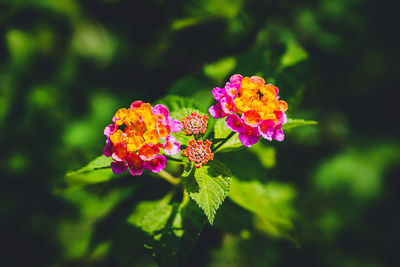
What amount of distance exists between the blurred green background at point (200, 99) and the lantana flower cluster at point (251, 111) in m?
0.78

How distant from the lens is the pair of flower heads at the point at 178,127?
0.90 meters

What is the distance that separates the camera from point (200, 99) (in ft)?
5.88

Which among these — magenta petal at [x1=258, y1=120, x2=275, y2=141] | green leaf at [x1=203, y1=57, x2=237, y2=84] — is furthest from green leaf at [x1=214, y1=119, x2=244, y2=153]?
green leaf at [x1=203, y1=57, x2=237, y2=84]

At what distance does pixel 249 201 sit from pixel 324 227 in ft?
5.84

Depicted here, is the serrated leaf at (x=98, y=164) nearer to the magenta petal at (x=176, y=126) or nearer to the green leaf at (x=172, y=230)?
the magenta petal at (x=176, y=126)

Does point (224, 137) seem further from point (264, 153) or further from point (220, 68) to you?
point (220, 68)

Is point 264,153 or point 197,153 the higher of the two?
point 264,153

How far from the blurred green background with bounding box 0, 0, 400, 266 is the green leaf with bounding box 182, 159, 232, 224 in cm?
90

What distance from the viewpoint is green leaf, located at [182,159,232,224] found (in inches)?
34.1

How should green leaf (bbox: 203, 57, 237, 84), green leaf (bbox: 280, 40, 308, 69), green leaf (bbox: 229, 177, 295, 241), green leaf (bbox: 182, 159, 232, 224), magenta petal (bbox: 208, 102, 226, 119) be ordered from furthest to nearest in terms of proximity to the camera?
green leaf (bbox: 203, 57, 237, 84) < green leaf (bbox: 280, 40, 308, 69) < green leaf (bbox: 229, 177, 295, 241) < magenta petal (bbox: 208, 102, 226, 119) < green leaf (bbox: 182, 159, 232, 224)

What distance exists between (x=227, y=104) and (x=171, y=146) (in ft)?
0.72

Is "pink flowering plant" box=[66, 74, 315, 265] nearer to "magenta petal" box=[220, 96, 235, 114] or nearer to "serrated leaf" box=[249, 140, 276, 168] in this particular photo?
"magenta petal" box=[220, 96, 235, 114]

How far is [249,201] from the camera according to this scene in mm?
1218

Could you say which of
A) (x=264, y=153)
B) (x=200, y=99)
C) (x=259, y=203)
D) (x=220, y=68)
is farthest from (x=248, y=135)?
(x=200, y=99)
